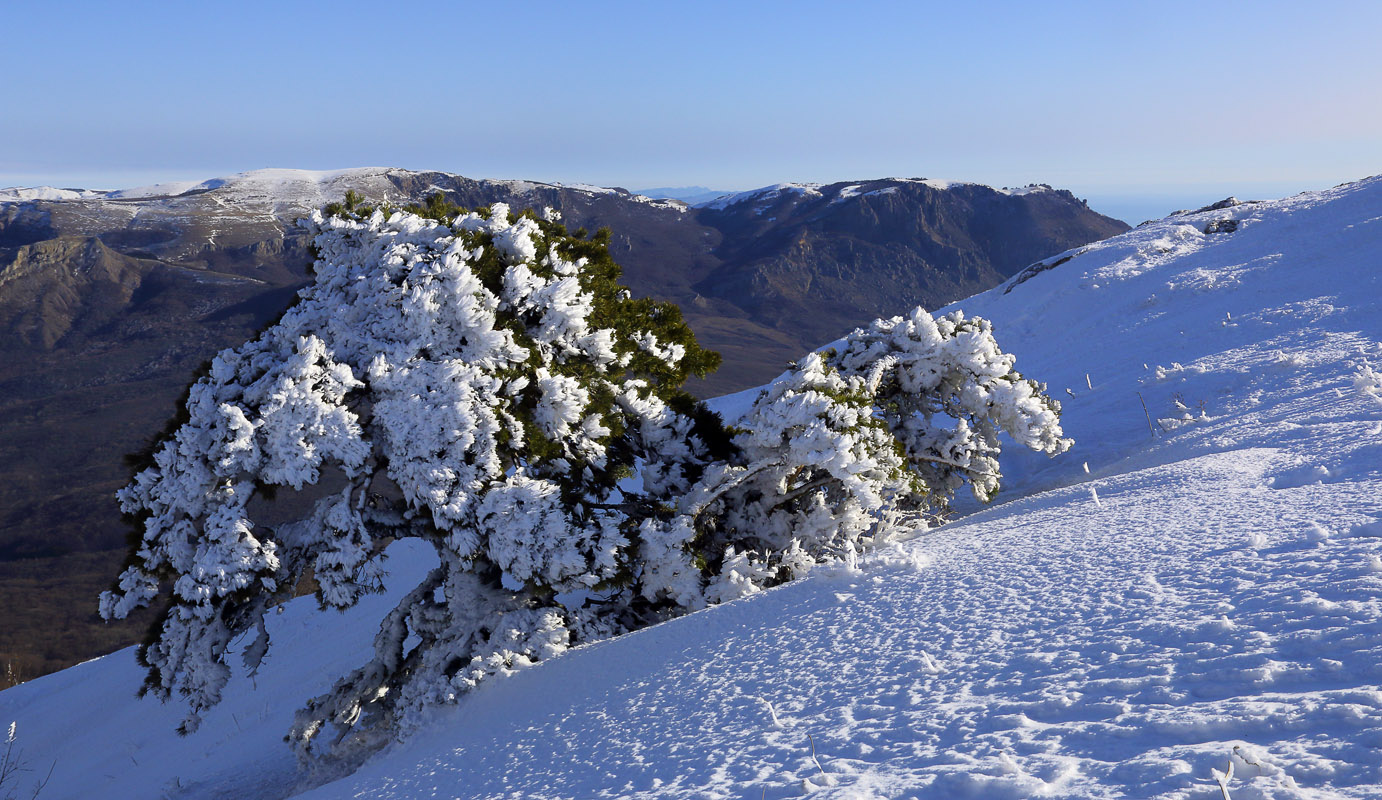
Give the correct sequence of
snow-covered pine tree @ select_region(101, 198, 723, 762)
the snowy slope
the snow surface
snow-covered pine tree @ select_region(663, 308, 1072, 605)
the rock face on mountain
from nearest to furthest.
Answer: the snowy slope → snow-covered pine tree @ select_region(101, 198, 723, 762) → snow-covered pine tree @ select_region(663, 308, 1072, 605) → the rock face on mountain → the snow surface

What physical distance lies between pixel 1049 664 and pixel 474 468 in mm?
5801

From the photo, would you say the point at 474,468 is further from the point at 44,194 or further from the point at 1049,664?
the point at 44,194

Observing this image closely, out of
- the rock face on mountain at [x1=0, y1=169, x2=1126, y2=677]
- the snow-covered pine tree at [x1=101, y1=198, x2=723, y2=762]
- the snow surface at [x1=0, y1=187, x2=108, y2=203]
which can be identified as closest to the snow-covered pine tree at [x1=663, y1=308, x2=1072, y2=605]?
the snow-covered pine tree at [x1=101, y1=198, x2=723, y2=762]

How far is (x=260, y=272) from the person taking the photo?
429ft

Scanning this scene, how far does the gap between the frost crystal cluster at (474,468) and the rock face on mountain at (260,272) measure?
59.4 m

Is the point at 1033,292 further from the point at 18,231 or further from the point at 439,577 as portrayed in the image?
the point at 18,231

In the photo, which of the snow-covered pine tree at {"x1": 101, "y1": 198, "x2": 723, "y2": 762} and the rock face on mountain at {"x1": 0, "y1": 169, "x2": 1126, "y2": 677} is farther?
the rock face on mountain at {"x1": 0, "y1": 169, "x2": 1126, "y2": 677}

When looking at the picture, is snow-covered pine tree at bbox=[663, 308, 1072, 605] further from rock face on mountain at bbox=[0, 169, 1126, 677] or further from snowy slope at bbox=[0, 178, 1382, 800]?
rock face on mountain at bbox=[0, 169, 1126, 677]

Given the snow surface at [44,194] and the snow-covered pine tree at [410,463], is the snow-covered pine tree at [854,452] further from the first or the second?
the snow surface at [44,194]

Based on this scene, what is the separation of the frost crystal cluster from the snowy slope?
42.6 inches

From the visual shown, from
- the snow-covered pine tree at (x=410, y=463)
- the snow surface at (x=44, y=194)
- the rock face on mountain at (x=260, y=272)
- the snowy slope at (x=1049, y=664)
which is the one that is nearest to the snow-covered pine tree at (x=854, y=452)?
the snowy slope at (x=1049, y=664)

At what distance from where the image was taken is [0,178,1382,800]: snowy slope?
12.0 feet

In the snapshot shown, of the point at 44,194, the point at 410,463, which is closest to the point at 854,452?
the point at 410,463

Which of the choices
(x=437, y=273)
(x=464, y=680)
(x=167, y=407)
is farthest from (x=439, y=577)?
(x=167, y=407)
